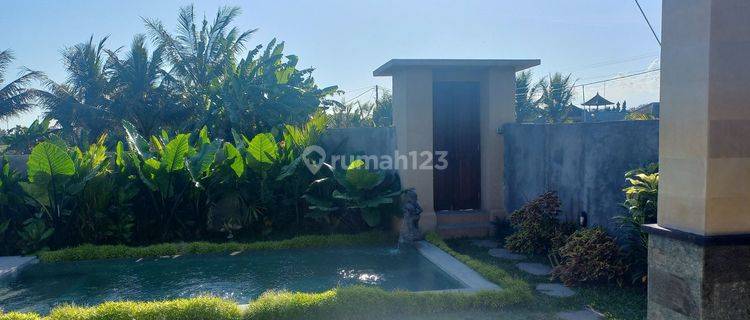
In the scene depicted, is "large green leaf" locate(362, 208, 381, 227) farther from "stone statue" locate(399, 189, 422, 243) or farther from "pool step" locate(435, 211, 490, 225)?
"pool step" locate(435, 211, 490, 225)

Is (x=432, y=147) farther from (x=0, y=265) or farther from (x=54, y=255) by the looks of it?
(x=0, y=265)

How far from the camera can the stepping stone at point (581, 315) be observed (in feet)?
15.8

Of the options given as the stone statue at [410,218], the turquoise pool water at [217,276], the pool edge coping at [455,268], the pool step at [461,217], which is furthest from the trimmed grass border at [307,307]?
the pool step at [461,217]

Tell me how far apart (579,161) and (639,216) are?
178 cm

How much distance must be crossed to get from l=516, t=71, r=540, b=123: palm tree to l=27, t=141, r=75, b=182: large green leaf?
21.7 meters

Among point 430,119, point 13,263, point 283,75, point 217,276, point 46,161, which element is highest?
point 283,75

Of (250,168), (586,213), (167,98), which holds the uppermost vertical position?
(167,98)

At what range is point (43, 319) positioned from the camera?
4582mm

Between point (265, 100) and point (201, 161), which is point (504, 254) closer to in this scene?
point (201, 161)

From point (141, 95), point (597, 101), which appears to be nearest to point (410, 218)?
point (141, 95)

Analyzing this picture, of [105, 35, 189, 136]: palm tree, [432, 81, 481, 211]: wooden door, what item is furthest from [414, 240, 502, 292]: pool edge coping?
[105, 35, 189, 136]: palm tree

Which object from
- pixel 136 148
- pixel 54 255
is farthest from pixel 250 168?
pixel 54 255

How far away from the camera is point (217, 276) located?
6.77 meters

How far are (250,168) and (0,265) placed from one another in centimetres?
377
